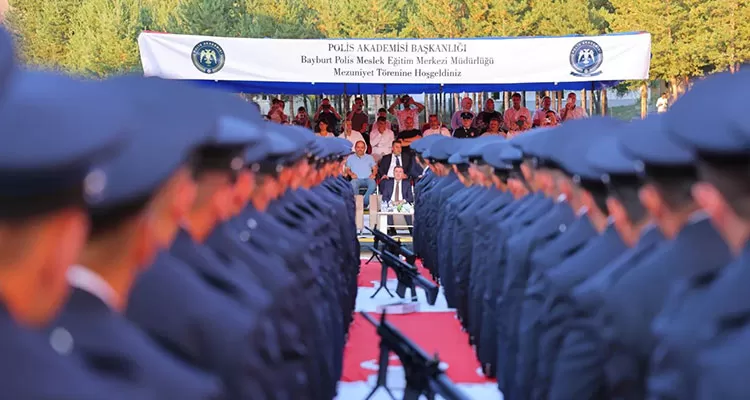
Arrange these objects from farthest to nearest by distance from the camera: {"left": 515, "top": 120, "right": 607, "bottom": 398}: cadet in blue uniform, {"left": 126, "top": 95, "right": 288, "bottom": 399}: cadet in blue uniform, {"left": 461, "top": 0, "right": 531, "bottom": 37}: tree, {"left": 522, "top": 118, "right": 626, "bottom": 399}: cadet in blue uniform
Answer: {"left": 461, "top": 0, "right": 531, "bottom": 37}: tree, {"left": 515, "top": 120, "right": 607, "bottom": 398}: cadet in blue uniform, {"left": 522, "top": 118, "right": 626, "bottom": 399}: cadet in blue uniform, {"left": 126, "top": 95, "right": 288, "bottom": 399}: cadet in blue uniform

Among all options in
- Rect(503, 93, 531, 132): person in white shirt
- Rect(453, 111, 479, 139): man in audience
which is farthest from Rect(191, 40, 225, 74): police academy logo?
Rect(503, 93, 531, 132): person in white shirt

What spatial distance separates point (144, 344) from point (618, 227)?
2.15 meters

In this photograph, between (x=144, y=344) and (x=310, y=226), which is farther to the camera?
Answer: (x=310, y=226)

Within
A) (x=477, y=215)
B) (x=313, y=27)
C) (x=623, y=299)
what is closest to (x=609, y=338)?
(x=623, y=299)

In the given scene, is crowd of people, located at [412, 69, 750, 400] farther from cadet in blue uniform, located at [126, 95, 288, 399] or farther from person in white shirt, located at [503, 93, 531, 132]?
person in white shirt, located at [503, 93, 531, 132]

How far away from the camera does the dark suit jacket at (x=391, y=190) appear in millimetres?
16891

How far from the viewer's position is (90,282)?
2100mm

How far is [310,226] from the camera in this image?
530cm

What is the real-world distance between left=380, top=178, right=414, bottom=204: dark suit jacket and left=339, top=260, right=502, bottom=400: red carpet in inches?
234

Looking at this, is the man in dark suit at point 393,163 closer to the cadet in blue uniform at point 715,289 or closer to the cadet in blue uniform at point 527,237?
the cadet in blue uniform at point 527,237

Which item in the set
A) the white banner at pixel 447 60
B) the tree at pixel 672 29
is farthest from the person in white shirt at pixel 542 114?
the tree at pixel 672 29

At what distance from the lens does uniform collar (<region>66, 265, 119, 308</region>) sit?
2057mm

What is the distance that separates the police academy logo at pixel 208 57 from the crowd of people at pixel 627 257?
10.6m

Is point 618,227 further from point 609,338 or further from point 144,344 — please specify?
point 144,344
